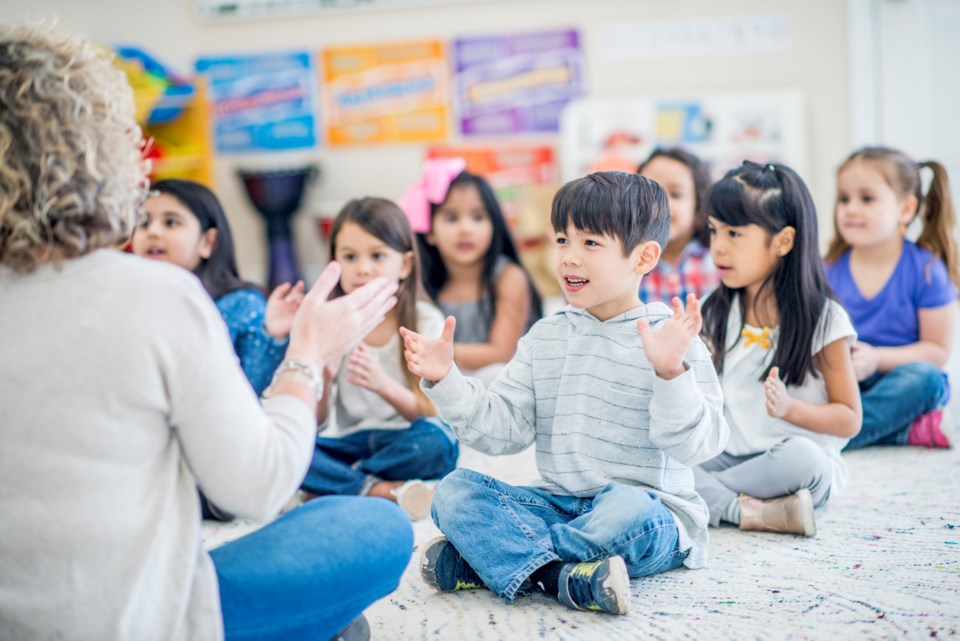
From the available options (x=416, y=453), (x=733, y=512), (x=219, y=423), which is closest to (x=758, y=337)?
(x=733, y=512)

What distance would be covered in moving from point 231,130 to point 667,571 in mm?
3312

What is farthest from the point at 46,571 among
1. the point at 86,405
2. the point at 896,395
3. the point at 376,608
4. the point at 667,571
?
the point at 896,395

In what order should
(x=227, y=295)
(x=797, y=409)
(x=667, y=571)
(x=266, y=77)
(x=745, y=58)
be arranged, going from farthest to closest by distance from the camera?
1. (x=266, y=77)
2. (x=745, y=58)
3. (x=227, y=295)
4. (x=797, y=409)
5. (x=667, y=571)

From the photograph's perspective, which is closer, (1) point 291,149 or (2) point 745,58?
(2) point 745,58

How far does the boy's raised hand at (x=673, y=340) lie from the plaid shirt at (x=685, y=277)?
1.12 metres

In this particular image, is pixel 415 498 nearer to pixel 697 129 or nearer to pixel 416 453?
pixel 416 453

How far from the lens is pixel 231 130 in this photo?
4211 mm

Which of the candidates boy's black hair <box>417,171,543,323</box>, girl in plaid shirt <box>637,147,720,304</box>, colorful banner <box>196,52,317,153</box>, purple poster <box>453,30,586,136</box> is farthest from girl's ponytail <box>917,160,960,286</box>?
colorful banner <box>196,52,317,153</box>

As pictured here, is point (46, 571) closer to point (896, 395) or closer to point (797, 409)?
point (797, 409)

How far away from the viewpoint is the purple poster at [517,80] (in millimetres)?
3938

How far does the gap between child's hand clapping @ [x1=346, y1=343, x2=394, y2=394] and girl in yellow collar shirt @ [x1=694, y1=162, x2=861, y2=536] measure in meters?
0.55

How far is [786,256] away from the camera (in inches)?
Answer: 67.1

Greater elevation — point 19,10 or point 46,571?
point 19,10

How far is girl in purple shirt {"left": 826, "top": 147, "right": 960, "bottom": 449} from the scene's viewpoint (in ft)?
6.57
